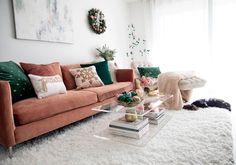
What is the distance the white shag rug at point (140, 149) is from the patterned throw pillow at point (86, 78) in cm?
79

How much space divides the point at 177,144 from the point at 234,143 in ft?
2.01

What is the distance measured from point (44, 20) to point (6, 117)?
5.90ft

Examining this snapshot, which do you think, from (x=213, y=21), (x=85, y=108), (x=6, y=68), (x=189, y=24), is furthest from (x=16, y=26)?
(x=213, y=21)

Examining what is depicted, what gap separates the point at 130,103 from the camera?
176cm

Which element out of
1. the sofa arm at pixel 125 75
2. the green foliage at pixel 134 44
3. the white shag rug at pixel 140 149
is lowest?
the white shag rug at pixel 140 149

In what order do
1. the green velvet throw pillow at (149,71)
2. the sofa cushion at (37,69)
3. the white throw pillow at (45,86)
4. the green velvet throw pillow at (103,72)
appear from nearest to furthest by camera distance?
the white throw pillow at (45,86)
the sofa cushion at (37,69)
the green velvet throw pillow at (103,72)
the green velvet throw pillow at (149,71)

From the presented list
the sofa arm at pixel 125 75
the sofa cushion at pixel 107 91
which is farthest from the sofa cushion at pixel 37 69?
the sofa arm at pixel 125 75

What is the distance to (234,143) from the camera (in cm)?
188

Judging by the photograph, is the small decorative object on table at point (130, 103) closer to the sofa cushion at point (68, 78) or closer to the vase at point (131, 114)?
the vase at point (131, 114)

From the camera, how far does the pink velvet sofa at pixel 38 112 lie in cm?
161

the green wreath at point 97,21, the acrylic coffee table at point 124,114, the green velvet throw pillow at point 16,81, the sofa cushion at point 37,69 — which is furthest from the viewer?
the green wreath at point 97,21

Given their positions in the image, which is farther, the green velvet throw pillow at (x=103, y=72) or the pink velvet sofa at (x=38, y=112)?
the green velvet throw pillow at (x=103, y=72)

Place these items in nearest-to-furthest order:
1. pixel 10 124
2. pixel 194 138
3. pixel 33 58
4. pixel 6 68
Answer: pixel 10 124 < pixel 194 138 < pixel 6 68 < pixel 33 58

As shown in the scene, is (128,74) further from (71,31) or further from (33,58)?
Result: (33,58)
